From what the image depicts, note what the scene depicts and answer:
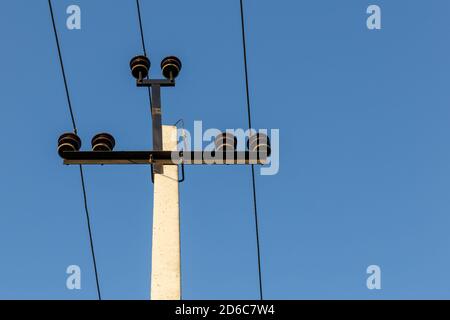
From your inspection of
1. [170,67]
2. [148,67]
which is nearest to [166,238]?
[170,67]

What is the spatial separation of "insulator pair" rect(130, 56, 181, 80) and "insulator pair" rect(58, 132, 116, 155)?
1.07 m

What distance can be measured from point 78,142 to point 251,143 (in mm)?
1811

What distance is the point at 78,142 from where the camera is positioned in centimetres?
892

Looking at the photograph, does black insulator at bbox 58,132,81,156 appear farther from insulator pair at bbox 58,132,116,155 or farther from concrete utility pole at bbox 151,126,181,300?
concrete utility pole at bbox 151,126,181,300

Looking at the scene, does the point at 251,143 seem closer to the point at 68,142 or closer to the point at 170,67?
the point at 170,67

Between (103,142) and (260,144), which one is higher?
(103,142)

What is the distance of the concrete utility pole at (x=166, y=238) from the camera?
24.3 ft

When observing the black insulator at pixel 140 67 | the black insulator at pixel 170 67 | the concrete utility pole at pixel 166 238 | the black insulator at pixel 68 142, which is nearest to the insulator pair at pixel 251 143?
the concrete utility pole at pixel 166 238

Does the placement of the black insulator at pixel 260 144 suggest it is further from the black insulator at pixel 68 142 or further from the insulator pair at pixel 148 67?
the black insulator at pixel 68 142
